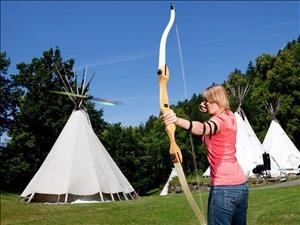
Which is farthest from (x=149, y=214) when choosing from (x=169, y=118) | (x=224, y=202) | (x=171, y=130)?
(x=169, y=118)

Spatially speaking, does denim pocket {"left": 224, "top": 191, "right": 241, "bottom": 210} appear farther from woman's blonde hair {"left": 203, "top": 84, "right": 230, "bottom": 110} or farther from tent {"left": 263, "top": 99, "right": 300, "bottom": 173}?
tent {"left": 263, "top": 99, "right": 300, "bottom": 173}

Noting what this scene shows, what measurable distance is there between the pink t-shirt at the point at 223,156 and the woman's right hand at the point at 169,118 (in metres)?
0.32

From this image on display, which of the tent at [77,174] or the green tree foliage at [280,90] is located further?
the green tree foliage at [280,90]

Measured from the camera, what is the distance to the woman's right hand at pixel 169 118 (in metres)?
3.48

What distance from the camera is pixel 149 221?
34.3 ft

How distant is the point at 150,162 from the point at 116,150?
630 centimetres

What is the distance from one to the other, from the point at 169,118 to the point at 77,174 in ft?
50.1

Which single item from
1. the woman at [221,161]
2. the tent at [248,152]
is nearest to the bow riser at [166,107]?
the woman at [221,161]

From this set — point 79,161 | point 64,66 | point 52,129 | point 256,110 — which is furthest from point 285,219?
point 256,110

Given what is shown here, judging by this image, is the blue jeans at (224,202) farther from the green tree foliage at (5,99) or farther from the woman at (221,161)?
the green tree foliage at (5,99)

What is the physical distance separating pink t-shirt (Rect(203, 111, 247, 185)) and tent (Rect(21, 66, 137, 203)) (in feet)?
48.0

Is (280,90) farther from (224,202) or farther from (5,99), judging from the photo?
(224,202)

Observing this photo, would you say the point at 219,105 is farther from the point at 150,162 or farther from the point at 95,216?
the point at 150,162

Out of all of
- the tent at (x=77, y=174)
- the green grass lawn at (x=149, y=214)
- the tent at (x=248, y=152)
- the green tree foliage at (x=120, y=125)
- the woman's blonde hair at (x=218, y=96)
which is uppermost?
the green tree foliage at (x=120, y=125)
